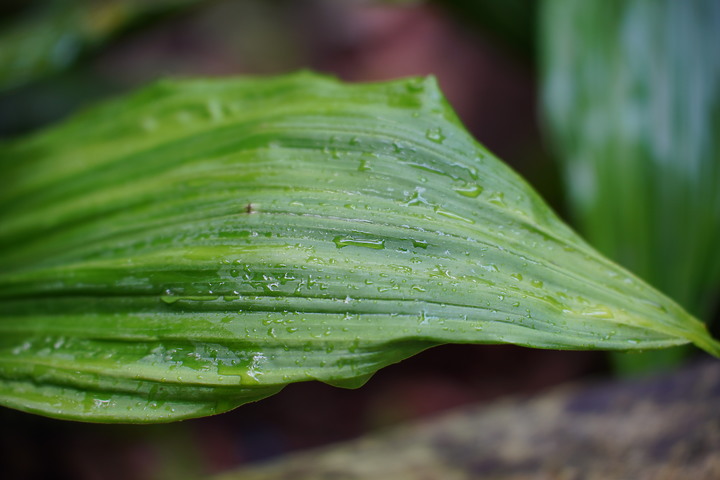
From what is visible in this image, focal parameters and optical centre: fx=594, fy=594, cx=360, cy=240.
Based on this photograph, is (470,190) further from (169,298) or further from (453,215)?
(169,298)

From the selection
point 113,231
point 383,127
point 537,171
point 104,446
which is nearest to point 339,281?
point 383,127

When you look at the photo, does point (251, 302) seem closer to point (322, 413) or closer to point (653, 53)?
point (653, 53)

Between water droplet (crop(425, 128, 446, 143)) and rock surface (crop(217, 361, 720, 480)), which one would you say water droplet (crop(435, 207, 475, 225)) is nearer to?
water droplet (crop(425, 128, 446, 143))

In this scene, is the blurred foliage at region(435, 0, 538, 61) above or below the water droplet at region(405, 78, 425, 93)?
above

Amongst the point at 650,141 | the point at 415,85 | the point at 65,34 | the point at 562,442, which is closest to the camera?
the point at 415,85

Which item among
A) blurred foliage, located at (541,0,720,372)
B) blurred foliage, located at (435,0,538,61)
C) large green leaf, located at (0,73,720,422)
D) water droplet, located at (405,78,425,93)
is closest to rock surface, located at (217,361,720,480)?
blurred foliage, located at (541,0,720,372)

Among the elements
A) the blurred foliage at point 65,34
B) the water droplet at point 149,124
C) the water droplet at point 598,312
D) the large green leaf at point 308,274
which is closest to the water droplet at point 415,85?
the large green leaf at point 308,274

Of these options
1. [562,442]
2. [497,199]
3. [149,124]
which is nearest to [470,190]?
[497,199]
